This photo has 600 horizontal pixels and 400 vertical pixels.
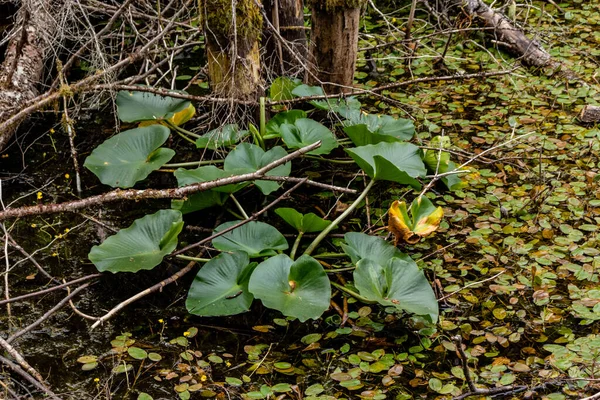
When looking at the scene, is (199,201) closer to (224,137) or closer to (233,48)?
(224,137)

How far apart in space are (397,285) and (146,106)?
1.69 metres

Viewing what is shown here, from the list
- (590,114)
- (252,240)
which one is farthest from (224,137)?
(590,114)

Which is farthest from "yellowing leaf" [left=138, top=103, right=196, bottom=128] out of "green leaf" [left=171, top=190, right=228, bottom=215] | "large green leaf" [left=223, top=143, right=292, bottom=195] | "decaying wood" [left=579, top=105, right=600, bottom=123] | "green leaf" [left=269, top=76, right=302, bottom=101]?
"decaying wood" [left=579, top=105, right=600, bottom=123]

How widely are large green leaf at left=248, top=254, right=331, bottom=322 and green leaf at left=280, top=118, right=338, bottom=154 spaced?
0.76m

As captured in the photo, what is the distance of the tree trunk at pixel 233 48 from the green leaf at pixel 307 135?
0.89 ft

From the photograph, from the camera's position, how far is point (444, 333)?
2580 millimetres

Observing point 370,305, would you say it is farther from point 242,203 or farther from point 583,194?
point 583,194

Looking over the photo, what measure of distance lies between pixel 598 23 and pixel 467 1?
1.02 m

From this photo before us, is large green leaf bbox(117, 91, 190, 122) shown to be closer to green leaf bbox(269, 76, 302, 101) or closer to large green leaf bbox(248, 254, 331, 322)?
green leaf bbox(269, 76, 302, 101)

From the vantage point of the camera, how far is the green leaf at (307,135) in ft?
10.6

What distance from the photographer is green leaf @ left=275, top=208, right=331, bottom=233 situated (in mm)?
2789

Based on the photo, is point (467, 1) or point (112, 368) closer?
point (112, 368)

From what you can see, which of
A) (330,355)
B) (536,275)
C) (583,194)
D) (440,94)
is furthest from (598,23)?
(330,355)

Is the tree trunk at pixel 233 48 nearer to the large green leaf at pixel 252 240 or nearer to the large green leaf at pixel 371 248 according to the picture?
the large green leaf at pixel 252 240
